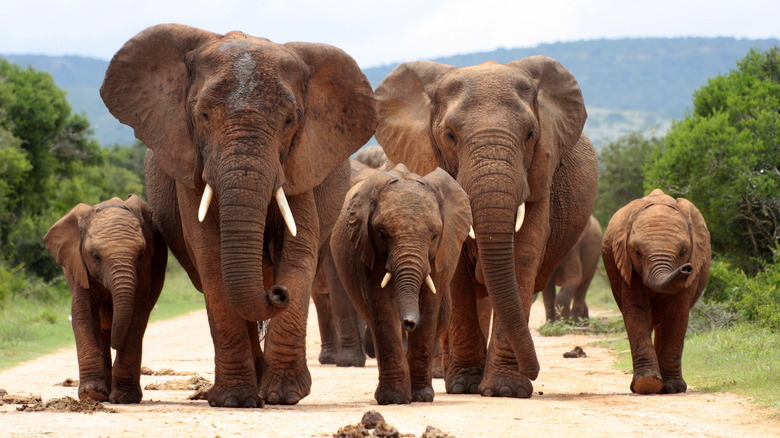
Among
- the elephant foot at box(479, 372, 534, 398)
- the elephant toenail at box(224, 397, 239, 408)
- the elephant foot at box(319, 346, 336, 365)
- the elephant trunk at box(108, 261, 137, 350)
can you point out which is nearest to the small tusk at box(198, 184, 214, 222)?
the elephant trunk at box(108, 261, 137, 350)

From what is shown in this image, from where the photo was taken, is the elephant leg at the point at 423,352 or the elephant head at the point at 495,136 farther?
the elephant head at the point at 495,136

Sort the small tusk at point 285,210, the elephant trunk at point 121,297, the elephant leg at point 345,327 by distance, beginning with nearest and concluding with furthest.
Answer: the small tusk at point 285,210 < the elephant trunk at point 121,297 < the elephant leg at point 345,327

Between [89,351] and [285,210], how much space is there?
1.93 meters

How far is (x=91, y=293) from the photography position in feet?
31.0

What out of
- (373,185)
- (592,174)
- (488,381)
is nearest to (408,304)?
(373,185)

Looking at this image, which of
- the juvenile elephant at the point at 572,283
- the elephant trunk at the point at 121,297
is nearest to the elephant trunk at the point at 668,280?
the elephant trunk at the point at 121,297

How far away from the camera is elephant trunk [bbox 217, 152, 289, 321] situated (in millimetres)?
7879

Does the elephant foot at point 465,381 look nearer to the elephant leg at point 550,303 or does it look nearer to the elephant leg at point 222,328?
the elephant leg at point 222,328

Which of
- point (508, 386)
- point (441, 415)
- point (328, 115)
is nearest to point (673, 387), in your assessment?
point (508, 386)

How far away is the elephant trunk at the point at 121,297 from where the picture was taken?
8805mm

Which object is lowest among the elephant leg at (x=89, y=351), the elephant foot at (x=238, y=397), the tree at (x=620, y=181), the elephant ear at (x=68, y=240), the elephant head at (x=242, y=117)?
the elephant foot at (x=238, y=397)

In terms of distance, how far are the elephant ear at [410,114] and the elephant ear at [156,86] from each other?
2.64 metres

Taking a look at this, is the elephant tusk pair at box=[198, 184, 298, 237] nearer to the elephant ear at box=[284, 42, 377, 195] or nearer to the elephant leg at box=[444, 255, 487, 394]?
the elephant ear at box=[284, 42, 377, 195]

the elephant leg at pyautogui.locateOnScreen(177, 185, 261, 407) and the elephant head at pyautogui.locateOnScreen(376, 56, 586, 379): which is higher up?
the elephant head at pyautogui.locateOnScreen(376, 56, 586, 379)
